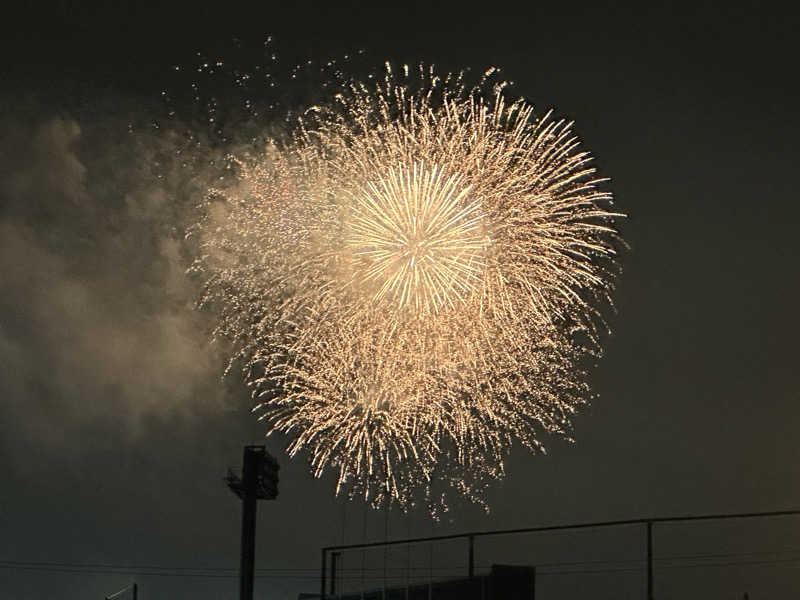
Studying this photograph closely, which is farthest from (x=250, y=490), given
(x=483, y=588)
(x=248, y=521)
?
(x=483, y=588)

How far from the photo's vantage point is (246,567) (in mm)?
26422

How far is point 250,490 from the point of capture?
85.8ft

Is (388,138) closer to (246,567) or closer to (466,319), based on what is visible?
(466,319)

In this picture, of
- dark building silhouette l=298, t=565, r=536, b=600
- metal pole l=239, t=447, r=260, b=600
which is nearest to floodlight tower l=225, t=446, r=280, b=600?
metal pole l=239, t=447, r=260, b=600

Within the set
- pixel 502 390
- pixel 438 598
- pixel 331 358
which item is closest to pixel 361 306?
pixel 331 358

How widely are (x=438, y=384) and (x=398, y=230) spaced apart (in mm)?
2866

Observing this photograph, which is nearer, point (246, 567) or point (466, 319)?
point (466, 319)

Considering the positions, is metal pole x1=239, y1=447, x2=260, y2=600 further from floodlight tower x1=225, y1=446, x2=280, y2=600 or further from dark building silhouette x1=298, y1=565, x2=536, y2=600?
dark building silhouette x1=298, y1=565, x2=536, y2=600

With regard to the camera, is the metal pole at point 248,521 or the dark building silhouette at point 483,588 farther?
the metal pole at point 248,521

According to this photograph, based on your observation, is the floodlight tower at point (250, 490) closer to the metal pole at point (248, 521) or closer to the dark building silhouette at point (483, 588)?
the metal pole at point (248, 521)

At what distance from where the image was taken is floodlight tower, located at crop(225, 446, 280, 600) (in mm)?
26141

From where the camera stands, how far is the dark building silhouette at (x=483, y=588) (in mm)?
22188

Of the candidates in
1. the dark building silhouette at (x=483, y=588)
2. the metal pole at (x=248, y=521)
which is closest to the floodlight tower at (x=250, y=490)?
the metal pole at (x=248, y=521)

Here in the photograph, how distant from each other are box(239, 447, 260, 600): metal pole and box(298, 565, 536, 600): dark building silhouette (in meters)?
3.85
